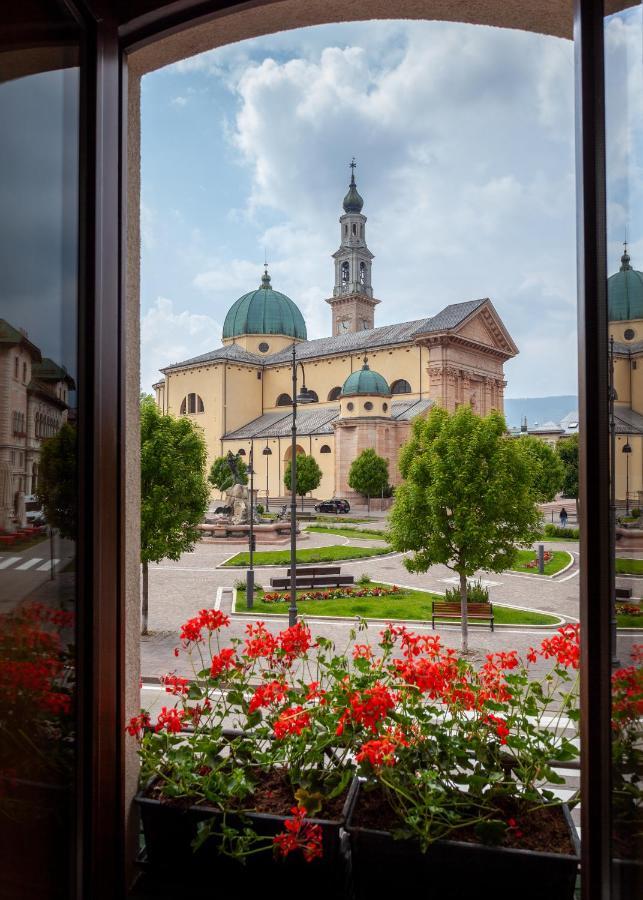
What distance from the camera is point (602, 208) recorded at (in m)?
1.25

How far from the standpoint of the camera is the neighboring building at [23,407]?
1188 mm

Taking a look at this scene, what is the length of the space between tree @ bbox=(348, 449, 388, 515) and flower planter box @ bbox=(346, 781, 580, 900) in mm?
24323

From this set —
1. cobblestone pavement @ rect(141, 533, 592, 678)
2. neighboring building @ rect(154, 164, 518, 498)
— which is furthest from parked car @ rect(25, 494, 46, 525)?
neighboring building @ rect(154, 164, 518, 498)

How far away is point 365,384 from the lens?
29125 millimetres

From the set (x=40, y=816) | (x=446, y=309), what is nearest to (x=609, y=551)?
(x=40, y=816)

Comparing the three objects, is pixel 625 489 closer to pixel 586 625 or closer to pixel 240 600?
pixel 586 625

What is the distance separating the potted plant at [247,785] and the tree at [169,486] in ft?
23.2

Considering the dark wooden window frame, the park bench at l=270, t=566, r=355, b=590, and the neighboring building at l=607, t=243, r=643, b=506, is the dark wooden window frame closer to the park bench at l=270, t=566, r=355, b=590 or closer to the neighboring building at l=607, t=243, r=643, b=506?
the neighboring building at l=607, t=243, r=643, b=506

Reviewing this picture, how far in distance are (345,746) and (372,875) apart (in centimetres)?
30

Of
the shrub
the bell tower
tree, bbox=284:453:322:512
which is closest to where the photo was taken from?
the shrub

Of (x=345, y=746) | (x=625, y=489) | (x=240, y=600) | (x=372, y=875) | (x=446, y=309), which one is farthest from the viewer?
(x=446, y=309)

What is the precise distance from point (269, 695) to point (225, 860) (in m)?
0.41

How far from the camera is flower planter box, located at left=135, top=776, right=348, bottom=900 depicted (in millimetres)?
1575

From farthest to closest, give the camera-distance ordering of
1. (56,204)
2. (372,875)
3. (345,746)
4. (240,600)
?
(240,600)
(345,746)
(372,875)
(56,204)
